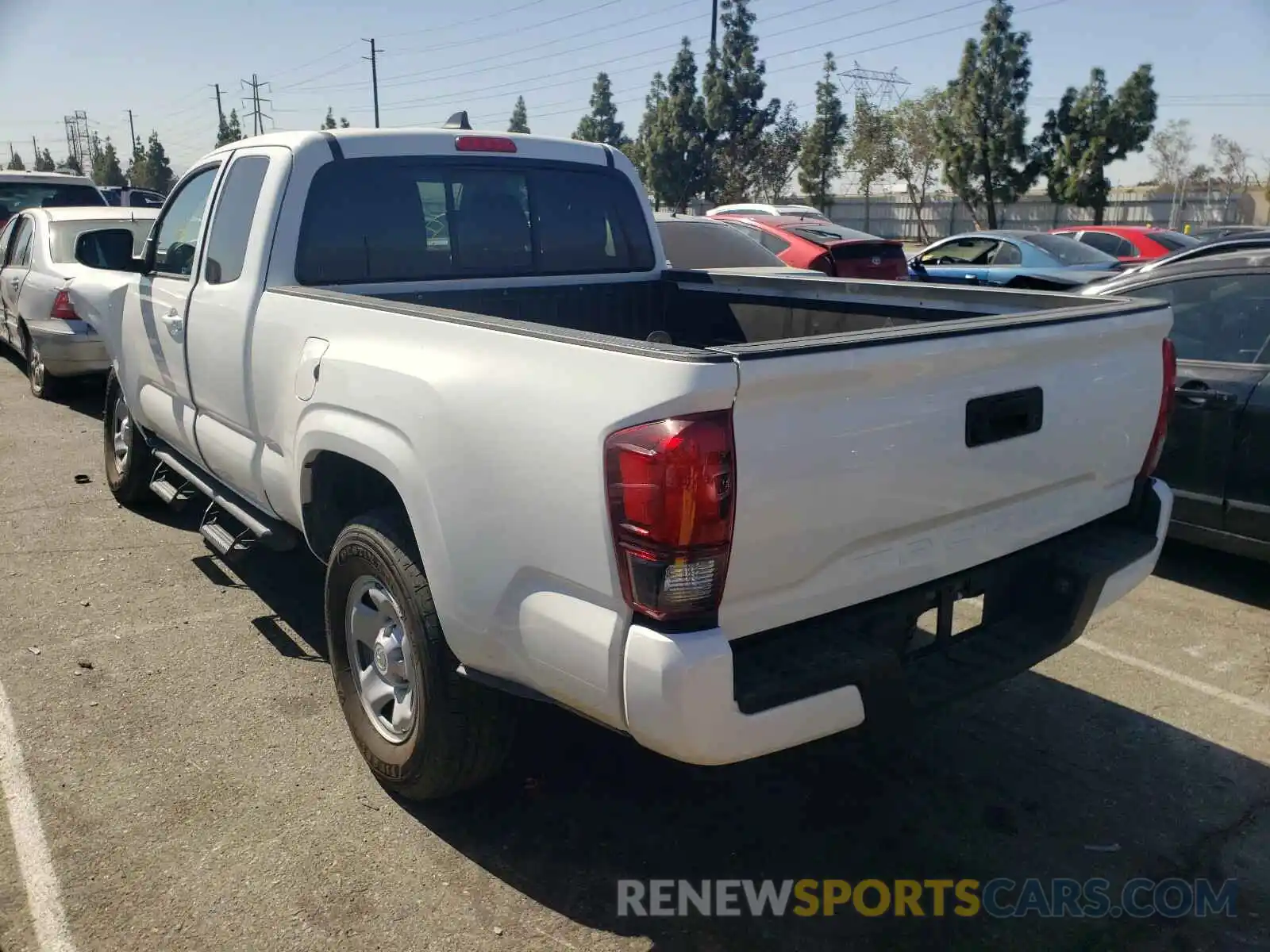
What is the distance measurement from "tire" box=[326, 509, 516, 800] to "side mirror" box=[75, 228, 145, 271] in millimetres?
2699

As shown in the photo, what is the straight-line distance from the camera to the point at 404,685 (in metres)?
3.24

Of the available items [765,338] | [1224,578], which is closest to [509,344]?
[765,338]

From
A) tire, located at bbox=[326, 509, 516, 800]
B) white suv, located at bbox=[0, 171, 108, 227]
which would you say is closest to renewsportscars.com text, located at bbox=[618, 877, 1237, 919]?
tire, located at bbox=[326, 509, 516, 800]

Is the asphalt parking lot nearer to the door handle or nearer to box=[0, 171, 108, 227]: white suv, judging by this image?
the door handle

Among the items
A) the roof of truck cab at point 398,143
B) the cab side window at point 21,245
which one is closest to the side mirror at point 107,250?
the roof of truck cab at point 398,143

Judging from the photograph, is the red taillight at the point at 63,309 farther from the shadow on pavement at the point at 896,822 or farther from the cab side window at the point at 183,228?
the shadow on pavement at the point at 896,822

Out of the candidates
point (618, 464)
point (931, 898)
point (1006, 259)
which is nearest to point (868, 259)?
point (1006, 259)

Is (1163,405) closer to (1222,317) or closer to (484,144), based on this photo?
(1222,317)

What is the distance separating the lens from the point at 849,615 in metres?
2.63

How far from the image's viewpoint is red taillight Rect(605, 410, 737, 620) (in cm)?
219

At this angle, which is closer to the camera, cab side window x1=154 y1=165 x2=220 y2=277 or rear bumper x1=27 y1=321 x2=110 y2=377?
cab side window x1=154 y1=165 x2=220 y2=277

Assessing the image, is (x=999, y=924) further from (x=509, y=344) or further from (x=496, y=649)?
(x=509, y=344)

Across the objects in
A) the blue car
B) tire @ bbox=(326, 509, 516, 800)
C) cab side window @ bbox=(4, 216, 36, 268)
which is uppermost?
cab side window @ bbox=(4, 216, 36, 268)

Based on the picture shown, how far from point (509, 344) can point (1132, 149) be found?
4325 centimetres
